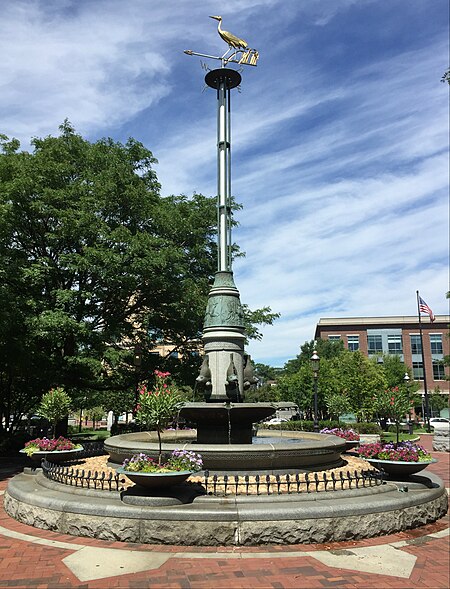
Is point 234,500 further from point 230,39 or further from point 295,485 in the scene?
point 230,39

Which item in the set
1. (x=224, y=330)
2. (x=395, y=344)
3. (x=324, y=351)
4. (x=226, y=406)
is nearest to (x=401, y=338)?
(x=395, y=344)

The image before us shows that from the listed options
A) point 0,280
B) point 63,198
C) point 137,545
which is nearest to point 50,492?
point 137,545

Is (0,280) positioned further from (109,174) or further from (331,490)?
(331,490)

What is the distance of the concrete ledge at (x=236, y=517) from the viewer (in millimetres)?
7234

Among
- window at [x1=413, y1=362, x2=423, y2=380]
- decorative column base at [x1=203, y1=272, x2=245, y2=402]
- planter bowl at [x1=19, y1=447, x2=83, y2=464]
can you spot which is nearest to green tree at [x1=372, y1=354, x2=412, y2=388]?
window at [x1=413, y1=362, x2=423, y2=380]

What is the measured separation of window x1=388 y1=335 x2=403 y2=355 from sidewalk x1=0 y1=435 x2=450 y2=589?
78.5 m

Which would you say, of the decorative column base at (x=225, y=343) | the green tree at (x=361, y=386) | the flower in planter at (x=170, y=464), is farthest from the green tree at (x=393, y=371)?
the flower in planter at (x=170, y=464)

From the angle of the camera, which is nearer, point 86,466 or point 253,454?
point 253,454

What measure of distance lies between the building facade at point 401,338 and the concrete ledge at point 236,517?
2943 inches

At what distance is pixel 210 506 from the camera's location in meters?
7.62

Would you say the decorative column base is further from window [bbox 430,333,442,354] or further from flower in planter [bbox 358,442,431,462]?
window [bbox 430,333,442,354]

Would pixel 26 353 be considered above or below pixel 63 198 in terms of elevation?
below

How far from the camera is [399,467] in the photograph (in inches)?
379

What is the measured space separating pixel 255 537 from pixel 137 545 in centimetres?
188
